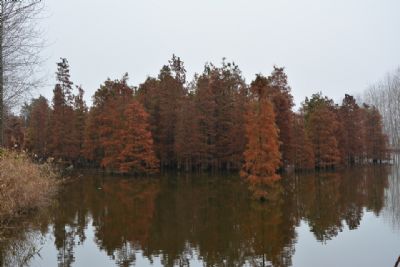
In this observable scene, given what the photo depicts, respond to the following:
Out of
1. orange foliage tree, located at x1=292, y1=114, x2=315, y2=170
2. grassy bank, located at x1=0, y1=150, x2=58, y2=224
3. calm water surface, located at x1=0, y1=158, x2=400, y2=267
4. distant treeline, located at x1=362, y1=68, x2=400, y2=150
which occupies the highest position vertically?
distant treeline, located at x1=362, y1=68, x2=400, y2=150

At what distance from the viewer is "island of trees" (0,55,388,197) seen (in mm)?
41500

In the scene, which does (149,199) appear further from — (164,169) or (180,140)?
(164,169)

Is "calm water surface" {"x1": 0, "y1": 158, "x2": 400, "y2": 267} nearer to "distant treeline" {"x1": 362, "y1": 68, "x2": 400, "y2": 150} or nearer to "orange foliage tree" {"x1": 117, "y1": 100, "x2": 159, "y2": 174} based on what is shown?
"orange foliage tree" {"x1": 117, "y1": 100, "x2": 159, "y2": 174}

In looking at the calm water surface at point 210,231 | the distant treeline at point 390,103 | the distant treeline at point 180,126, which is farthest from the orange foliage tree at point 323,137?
the distant treeline at point 390,103

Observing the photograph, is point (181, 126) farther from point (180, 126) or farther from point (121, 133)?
point (121, 133)

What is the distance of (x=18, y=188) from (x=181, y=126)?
1110 inches

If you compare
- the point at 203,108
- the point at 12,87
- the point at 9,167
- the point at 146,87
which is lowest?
the point at 9,167

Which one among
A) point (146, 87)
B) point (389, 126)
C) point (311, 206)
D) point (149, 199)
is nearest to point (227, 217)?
point (311, 206)

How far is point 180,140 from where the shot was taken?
4344 cm

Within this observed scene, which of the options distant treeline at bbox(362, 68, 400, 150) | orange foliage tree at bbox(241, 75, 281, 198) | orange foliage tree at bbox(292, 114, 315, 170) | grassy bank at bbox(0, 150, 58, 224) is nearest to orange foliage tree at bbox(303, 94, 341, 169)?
orange foliage tree at bbox(292, 114, 315, 170)

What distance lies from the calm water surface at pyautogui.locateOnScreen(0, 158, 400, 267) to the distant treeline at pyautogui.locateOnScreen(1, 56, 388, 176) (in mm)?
14937

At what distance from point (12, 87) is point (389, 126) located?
92.4 metres

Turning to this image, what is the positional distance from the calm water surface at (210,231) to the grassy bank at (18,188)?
774 millimetres

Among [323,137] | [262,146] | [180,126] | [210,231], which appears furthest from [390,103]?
[210,231]
